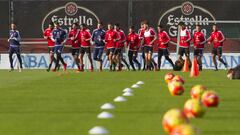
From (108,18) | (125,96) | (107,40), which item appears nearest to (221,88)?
(125,96)

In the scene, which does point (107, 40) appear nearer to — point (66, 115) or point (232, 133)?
point (66, 115)

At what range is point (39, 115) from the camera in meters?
12.0

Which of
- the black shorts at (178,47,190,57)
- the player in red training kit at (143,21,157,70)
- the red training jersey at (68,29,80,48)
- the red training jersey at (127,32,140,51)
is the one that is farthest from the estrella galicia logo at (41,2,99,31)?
the black shorts at (178,47,190,57)

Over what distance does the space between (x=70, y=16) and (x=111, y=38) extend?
18.9 ft

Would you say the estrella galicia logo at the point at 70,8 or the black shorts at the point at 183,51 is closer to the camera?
the black shorts at the point at 183,51

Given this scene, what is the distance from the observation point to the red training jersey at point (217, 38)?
116 feet

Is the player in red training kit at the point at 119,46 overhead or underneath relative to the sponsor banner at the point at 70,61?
overhead

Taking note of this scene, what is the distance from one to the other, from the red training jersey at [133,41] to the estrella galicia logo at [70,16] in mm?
3987

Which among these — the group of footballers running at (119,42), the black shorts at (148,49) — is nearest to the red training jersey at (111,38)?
the group of footballers running at (119,42)

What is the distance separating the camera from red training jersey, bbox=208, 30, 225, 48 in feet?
116

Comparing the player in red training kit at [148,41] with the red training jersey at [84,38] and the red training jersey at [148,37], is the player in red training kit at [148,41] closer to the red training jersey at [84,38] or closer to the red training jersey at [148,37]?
the red training jersey at [148,37]

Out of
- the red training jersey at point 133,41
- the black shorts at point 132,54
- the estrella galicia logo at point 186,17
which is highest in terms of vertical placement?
the estrella galicia logo at point 186,17

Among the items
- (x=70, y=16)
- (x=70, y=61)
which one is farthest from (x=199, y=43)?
(x=70, y=16)

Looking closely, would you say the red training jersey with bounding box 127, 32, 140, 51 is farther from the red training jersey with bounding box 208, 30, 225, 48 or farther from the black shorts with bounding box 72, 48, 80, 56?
the red training jersey with bounding box 208, 30, 225, 48
